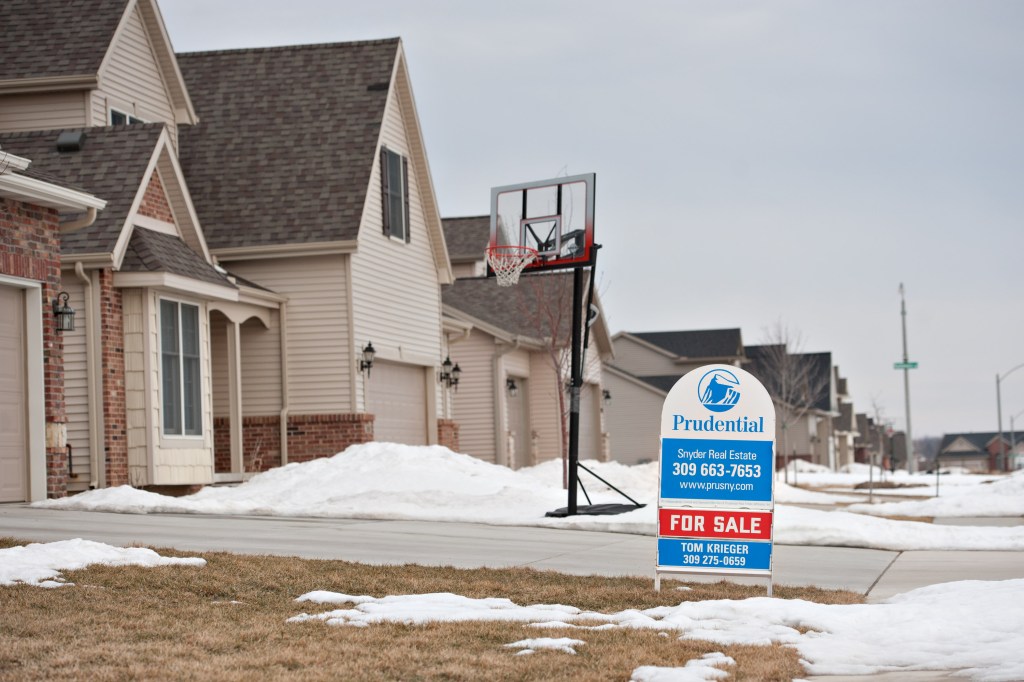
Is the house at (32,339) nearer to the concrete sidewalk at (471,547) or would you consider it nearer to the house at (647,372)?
the concrete sidewalk at (471,547)

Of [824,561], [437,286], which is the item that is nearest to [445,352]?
[437,286]

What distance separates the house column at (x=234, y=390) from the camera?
22281mm

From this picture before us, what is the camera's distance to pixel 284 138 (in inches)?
994

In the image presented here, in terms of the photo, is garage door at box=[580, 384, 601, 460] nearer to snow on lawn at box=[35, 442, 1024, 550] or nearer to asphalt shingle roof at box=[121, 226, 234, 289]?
snow on lawn at box=[35, 442, 1024, 550]

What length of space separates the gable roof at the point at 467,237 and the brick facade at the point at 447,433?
39.1 ft

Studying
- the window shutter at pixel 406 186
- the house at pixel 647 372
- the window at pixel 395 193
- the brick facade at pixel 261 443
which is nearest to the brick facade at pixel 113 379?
the brick facade at pixel 261 443

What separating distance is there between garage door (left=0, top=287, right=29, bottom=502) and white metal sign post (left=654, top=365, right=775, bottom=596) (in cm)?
964

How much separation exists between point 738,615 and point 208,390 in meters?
13.6

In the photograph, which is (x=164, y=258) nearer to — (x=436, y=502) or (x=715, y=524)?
(x=436, y=502)

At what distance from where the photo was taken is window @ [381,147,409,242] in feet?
83.8

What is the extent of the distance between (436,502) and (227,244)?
8446mm

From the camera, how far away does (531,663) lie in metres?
7.04

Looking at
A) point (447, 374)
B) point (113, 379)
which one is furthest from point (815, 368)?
point (113, 379)

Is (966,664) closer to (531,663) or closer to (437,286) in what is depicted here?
(531,663)
